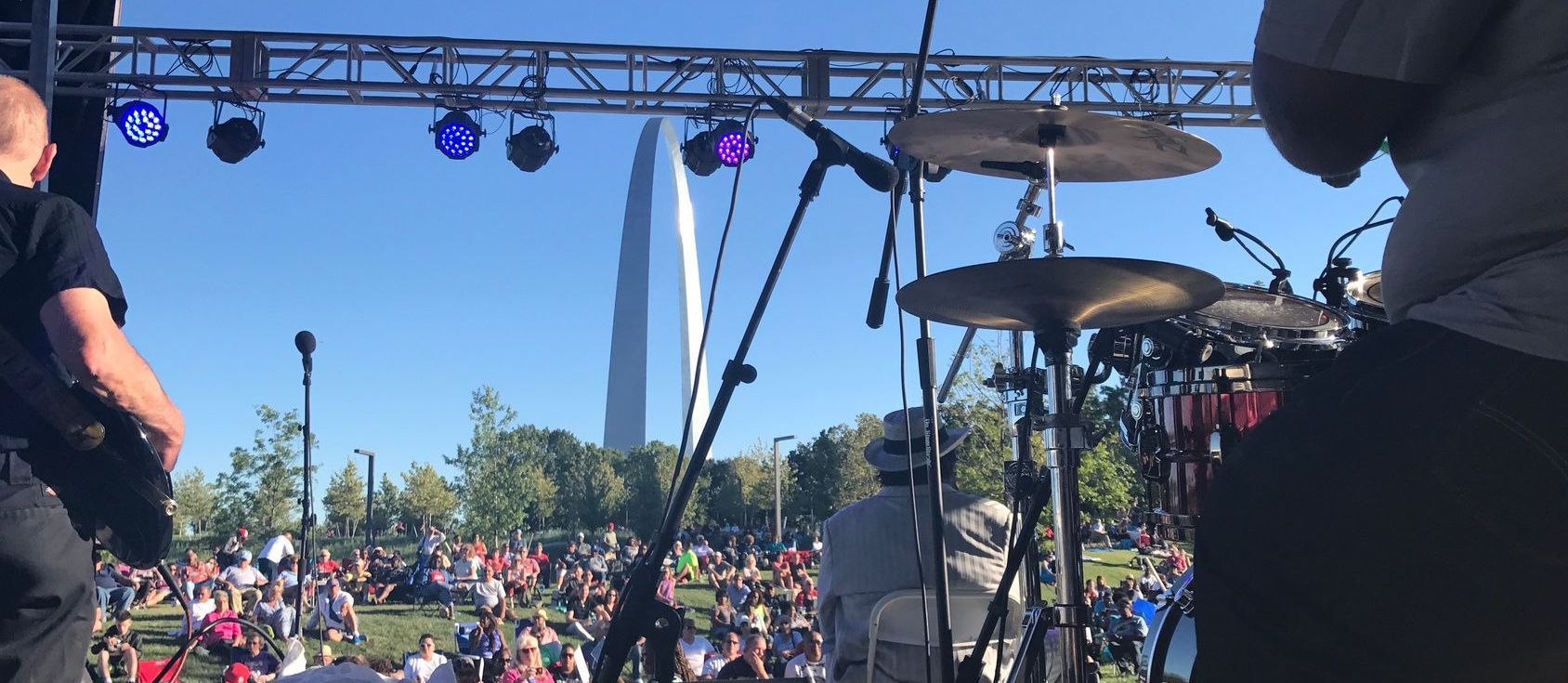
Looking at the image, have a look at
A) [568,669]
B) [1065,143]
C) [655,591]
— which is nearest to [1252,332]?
[1065,143]

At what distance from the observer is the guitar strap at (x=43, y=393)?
6.47 ft

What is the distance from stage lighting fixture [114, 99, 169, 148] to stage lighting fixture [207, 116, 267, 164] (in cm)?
35

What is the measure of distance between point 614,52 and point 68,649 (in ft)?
22.6

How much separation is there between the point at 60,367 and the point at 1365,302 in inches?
150

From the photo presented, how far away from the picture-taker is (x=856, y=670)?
3.12 metres

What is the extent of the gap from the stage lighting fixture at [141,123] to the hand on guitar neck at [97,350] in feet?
23.3

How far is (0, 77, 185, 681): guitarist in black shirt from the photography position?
6.15ft

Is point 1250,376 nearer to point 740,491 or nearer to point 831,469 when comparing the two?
point 831,469

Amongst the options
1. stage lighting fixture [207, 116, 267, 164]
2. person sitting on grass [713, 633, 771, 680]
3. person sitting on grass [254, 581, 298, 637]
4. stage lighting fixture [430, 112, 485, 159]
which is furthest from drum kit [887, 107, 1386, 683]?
person sitting on grass [254, 581, 298, 637]

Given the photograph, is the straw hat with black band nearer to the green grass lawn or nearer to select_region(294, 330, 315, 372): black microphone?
select_region(294, 330, 315, 372): black microphone

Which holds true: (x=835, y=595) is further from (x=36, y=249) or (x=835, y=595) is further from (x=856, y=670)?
(x=36, y=249)

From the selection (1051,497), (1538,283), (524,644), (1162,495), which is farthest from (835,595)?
(524,644)

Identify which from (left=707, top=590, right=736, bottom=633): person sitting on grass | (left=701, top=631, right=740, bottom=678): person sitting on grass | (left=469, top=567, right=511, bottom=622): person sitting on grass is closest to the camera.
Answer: (left=701, top=631, right=740, bottom=678): person sitting on grass

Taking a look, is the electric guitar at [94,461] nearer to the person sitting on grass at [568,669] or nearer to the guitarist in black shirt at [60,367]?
the guitarist in black shirt at [60,367]
